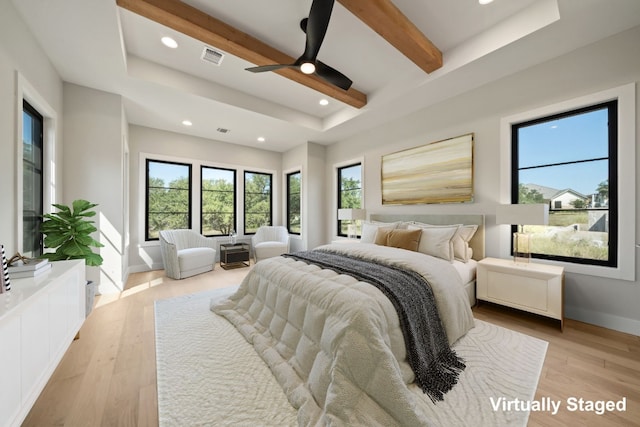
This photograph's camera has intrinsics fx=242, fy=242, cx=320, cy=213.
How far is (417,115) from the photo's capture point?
397cm

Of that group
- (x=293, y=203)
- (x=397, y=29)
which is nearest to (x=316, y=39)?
(x=397, y=29)

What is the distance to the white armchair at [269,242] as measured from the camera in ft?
17.0

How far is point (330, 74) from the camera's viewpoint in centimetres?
266

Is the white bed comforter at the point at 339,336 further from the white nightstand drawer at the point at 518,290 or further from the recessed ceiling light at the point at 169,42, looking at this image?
the recessed ceiling light at the point at 169,42

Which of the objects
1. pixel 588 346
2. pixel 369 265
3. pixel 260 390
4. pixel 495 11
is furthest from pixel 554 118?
pixel 260 390

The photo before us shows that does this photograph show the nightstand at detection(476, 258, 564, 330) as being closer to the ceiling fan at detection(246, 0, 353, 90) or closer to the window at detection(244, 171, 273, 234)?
the ceiling fan at detection(246, 0, 353, 90)

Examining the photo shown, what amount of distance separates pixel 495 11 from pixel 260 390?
3833 millimetres

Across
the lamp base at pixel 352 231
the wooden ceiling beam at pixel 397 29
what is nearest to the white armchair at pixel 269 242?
the lamp base at pixel 352 231

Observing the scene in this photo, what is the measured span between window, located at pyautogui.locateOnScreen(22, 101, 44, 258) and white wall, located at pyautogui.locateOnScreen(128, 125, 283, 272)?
6.41ft

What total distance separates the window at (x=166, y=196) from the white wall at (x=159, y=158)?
0.15 meters

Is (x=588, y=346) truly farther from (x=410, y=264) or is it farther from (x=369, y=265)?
(x=369, y=265)

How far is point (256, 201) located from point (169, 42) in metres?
3.95

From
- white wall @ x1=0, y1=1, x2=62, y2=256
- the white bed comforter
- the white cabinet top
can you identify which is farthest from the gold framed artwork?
white wall @ x1=0, y1=1, x2=62, y2=256

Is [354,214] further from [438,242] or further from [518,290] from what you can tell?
[518,290]
